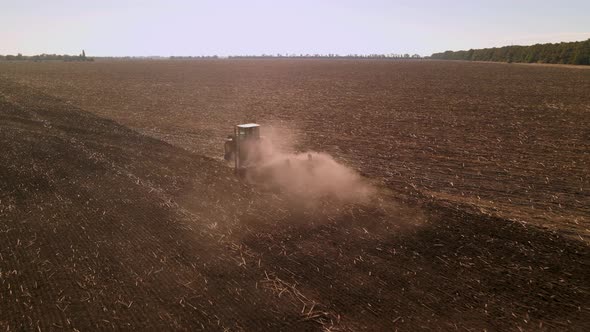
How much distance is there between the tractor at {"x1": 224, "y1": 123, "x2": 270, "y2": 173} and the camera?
37.7ft

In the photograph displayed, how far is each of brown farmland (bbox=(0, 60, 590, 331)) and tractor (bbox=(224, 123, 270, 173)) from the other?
66 cm

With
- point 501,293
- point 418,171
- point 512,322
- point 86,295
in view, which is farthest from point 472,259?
point 86,295

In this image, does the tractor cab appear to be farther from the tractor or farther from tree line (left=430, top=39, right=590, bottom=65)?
tree line (left=430, top=39, right=590, bottom=65)

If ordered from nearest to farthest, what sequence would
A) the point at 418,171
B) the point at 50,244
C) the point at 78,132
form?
1. the point at 50,244
2. the point at 418,171
3. the point at 78,132

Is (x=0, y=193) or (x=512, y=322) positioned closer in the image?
(x=512, y=322)

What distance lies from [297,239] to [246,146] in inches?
173

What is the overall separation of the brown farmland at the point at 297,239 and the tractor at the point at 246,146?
66cm

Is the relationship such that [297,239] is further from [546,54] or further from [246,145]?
[546,54]

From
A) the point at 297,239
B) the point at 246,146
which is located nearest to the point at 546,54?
the point at 246,146

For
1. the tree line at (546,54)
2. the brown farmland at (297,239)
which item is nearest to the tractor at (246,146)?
the brown farmland at (297,239)

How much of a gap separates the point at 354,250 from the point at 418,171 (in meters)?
5.97

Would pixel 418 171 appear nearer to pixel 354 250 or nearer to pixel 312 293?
pixel 354 250

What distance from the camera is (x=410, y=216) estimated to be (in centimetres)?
910

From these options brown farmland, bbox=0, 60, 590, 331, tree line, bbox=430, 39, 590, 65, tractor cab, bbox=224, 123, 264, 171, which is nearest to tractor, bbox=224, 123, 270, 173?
tractor cab, bbox=224, 123, 264, 171
